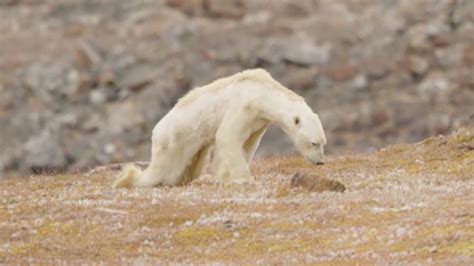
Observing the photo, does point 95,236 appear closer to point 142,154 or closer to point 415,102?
point 142,154

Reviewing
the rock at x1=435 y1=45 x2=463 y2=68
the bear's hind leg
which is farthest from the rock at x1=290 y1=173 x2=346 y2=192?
the rock at x1=435 y1=45 x2=463 y2=68

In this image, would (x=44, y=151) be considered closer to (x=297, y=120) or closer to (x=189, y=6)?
(x=189, y=6)

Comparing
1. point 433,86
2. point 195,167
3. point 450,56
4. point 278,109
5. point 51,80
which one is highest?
point 278,109

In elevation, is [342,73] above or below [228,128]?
below

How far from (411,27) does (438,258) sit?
91.3m

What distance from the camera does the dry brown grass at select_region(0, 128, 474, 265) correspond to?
84.1 feet

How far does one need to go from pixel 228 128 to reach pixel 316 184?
336 cm

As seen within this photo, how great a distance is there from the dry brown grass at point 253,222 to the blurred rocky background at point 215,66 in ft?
188

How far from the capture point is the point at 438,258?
79.0 feet

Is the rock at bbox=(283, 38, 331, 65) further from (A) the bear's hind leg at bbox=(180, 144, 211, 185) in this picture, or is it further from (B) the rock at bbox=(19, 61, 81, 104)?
(A) the bear's hind leg at bbox=(180, 144, 211, 185)

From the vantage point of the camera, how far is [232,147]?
1351 inches

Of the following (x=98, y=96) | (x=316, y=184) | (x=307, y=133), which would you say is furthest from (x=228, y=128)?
(x=98, y=96)

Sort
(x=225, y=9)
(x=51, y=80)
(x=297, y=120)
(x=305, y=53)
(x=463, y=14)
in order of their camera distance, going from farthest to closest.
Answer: (x=225, y=9)
(x=463, y=14)
(x=305, y=53)
(x=51, y=80)
(x=297, y=120)

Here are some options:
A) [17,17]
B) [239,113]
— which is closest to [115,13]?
[17,17]
